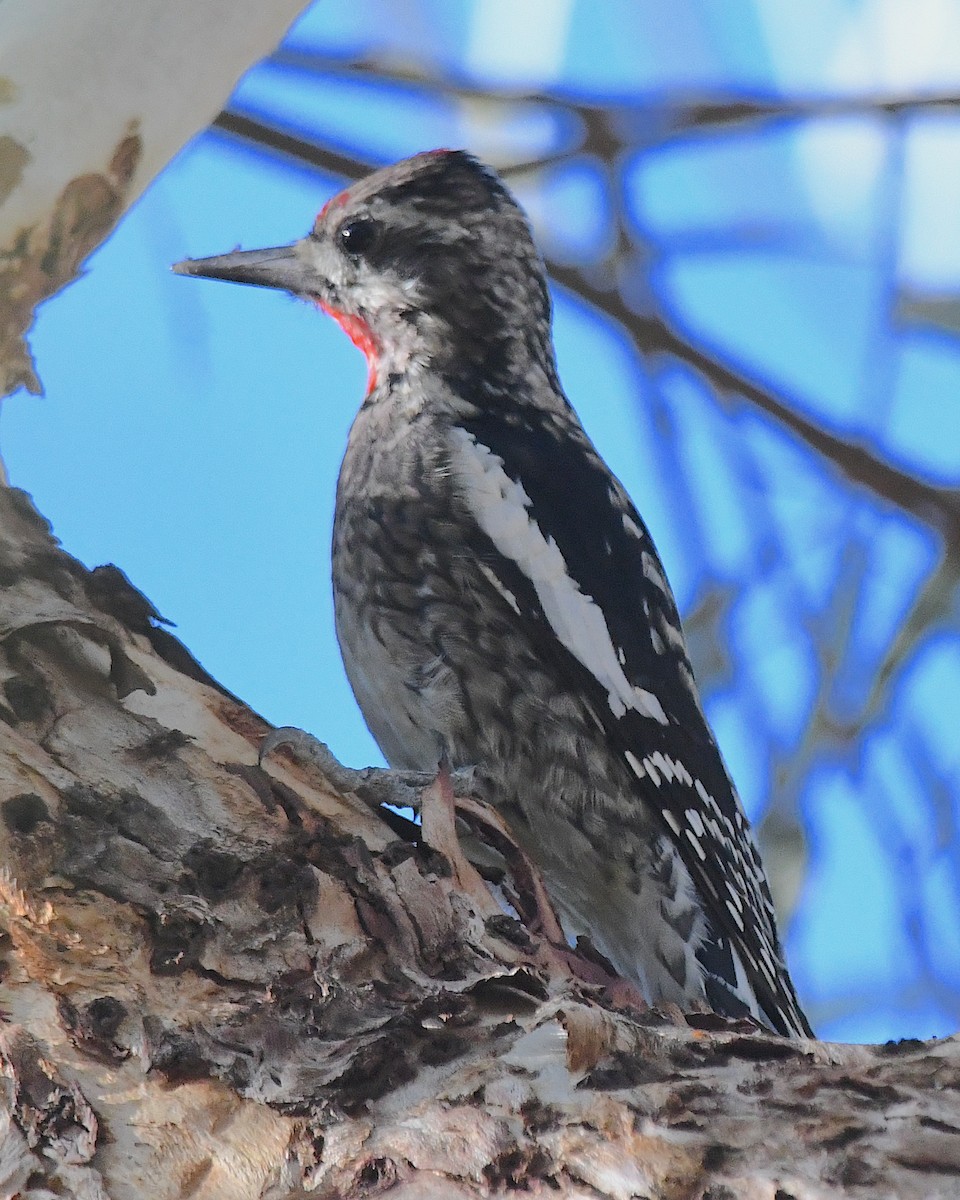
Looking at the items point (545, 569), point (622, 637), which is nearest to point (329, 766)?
point (545, 569)

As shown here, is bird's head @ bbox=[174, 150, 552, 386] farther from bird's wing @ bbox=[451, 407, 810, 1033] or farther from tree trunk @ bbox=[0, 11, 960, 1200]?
tree trunk @ bbox=[0, 11, 960, 1200]

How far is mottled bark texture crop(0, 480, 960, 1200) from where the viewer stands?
1.12 m

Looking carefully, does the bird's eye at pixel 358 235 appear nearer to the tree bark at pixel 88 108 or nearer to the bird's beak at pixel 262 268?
the bird's beak at pixel 262 268

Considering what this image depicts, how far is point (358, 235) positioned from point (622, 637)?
1.16 metres

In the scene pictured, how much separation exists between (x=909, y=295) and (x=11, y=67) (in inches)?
105

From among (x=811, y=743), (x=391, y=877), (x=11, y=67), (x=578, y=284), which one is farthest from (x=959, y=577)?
(x=11, y=67)

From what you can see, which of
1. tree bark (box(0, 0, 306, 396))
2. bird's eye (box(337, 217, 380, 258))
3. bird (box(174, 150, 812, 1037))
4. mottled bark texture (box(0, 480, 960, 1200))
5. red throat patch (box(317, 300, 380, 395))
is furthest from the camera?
bird's eye (box(337, 217, 380, 258))

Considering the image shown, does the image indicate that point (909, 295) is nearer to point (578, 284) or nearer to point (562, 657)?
point (578, 284)

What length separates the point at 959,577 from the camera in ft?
12.3

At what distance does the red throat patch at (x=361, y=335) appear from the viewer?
10.1 ft

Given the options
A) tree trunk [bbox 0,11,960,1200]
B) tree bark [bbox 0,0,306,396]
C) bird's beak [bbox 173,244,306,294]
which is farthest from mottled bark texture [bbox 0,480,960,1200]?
bird's beak [bbox 173,244,306,294]

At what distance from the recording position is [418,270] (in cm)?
319

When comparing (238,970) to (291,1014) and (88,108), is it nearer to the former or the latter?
(291,1014)

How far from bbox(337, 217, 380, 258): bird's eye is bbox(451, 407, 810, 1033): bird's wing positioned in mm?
572
